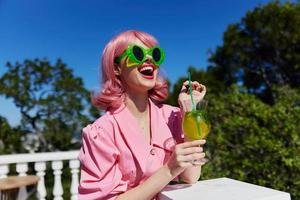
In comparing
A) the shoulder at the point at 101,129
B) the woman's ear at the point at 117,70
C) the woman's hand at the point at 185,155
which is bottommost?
the woman's hand at the point at 185,155

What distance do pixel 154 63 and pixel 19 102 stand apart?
885cm

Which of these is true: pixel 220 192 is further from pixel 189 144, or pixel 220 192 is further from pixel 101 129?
pixel 101 129

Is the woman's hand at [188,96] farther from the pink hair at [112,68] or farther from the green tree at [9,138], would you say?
the green tree at [9,138]

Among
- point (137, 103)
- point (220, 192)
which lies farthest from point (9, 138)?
point (220, 192)

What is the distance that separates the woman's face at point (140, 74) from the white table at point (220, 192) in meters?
0.44

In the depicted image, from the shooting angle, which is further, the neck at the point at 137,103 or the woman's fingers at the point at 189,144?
the neck at the point at 137,103

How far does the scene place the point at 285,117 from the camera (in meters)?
3.39

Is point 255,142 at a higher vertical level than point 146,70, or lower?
lower

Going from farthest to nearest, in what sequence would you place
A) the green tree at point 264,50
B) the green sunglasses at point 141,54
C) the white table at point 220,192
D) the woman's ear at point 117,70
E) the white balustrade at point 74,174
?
1. the green tree at point 264,50
2. the white balustrade at point 74,174
3. the woman's ear at point 117,70
4. the green sunglasses at point 141,54
5. the white table at point 220,192

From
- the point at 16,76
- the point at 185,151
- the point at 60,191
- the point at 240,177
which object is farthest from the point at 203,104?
the point at 16,76

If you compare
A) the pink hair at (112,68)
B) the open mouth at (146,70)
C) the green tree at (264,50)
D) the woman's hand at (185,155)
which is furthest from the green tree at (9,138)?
the green tree at (264,50)

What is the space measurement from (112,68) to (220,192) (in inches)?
27.2

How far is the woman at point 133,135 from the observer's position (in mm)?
1260

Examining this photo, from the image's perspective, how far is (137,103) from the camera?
61.1 inches
